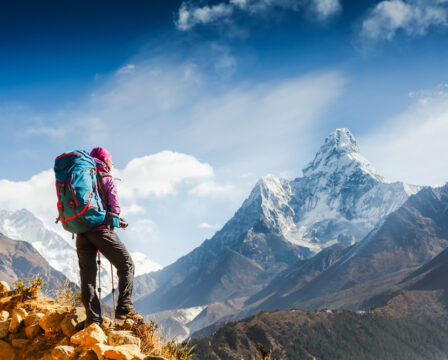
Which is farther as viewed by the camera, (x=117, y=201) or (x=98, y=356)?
(x=117, y=201)

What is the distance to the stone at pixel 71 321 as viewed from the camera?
19.7 feet

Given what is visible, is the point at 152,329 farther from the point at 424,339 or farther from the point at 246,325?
the point at 424,339

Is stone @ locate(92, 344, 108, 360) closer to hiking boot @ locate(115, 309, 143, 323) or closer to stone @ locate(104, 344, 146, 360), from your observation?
stone @ locate(104, 344, 146, 360)

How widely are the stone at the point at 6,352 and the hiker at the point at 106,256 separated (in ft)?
3.92

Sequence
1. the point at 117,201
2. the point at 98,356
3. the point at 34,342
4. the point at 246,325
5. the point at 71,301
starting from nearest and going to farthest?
the point at 98,356, the point at 34,342, the point at 117,201, the point at 71,301, the point at 246,325

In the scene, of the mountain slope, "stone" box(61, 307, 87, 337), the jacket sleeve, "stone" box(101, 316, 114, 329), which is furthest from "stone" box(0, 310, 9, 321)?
the mountain slope

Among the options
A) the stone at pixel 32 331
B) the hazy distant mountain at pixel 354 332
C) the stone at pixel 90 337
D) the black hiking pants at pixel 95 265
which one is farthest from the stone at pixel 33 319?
the hazy distant mountain at pixel 354 332

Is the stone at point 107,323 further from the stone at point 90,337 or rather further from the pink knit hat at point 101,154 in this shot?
the pink knit hat at point 101,154

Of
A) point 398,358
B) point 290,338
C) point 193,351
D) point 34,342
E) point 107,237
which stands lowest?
point 398,358

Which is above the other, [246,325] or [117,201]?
[117,201]

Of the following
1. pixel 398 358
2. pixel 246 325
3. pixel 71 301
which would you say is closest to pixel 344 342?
pixel 398 358

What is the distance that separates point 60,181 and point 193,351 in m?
3.31

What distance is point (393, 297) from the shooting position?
190625 millimetres

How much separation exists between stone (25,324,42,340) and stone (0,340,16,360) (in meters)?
0.29
